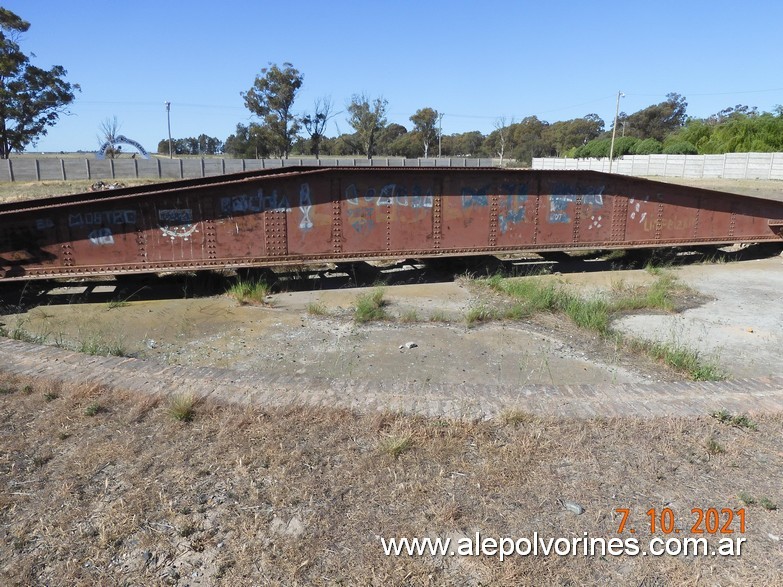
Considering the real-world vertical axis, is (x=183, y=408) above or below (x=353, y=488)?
above

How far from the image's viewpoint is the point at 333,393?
4246mm

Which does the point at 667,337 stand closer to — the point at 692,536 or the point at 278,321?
the point at 692,536

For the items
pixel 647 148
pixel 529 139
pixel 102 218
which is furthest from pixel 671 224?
pixel 529 139

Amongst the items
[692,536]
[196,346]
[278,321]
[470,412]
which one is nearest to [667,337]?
[470,412]

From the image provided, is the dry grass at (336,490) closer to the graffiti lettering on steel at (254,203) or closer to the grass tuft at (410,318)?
the grass tuft at (410,318)

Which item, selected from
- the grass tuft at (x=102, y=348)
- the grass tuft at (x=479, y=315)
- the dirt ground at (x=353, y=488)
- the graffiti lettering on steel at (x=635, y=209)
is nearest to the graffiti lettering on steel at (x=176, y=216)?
the grass tuft at (x=102, y=348)

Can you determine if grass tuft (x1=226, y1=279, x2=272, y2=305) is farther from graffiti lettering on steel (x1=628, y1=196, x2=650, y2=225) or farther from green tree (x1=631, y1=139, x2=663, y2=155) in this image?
green tree (x1=631, y1=139, x2=663, y2=155)

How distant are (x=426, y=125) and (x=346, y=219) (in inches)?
3146

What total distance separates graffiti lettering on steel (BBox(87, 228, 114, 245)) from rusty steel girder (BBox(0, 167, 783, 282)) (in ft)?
0.05

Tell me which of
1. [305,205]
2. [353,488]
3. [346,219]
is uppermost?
[305,205]

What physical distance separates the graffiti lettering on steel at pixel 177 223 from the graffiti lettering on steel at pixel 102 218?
388mm

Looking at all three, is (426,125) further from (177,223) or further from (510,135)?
(177,223)

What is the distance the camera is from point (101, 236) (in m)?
7.90

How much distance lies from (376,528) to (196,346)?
4.08 meters
